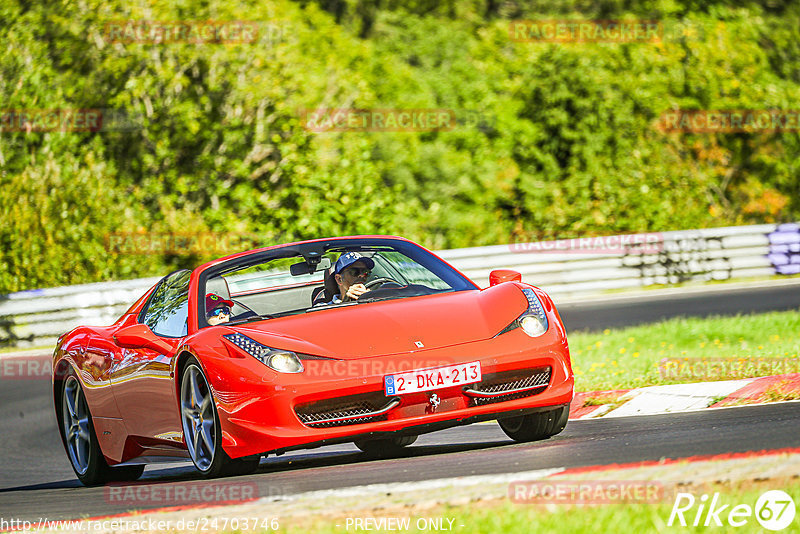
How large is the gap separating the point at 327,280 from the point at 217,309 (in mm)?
752

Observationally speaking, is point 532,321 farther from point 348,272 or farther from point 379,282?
point 348,272

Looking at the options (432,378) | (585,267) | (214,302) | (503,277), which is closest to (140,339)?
(214,302)

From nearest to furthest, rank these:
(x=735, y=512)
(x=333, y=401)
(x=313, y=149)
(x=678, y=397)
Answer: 1. (x=735, y=512)
2. (x=333, y=401)
3. (x=678, y=397)
4. (x=313, y=149)

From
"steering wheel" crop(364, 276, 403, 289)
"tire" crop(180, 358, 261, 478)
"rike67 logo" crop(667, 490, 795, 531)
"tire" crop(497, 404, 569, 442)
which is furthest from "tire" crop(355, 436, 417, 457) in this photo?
"rike67 logo" crop(667, 490, 795, 531)

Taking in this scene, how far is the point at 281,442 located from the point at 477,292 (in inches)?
61.2

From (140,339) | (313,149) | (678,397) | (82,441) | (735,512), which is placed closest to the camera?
(735,512)

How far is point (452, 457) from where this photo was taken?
21.7 ft

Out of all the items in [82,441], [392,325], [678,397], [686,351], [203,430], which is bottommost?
[686,351]

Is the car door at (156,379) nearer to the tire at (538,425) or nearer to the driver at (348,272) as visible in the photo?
the driver at (348,272)

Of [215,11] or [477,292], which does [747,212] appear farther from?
[477,292]

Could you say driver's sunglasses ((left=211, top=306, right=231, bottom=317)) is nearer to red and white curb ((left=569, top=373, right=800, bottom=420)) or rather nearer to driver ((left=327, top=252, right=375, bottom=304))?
driver ((left=327, top=252, right=375, bottom=304))

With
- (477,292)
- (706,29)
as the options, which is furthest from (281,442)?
(706,29)

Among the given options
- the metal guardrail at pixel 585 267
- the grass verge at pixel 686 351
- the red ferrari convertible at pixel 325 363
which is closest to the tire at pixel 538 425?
the red ferrari convertible at pixel 325 363

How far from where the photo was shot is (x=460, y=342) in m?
6.44
